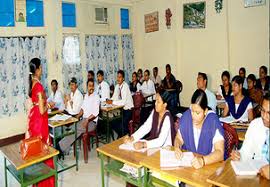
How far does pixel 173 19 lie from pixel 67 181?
5597 mm

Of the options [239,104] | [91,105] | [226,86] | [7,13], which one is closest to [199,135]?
[239,104]

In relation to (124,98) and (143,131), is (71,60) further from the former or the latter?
(143,131)

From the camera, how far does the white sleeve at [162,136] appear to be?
113 inches

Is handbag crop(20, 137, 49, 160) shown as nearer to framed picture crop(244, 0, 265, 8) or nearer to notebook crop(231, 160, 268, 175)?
notebook crop(231, 160, 268, 175)

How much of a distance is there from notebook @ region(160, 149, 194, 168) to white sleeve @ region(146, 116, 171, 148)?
0.27 meters

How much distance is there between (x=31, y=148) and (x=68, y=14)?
4.95 m

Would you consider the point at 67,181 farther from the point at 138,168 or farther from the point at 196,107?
the point at 196,107

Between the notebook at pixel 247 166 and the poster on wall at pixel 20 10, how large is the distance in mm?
5446

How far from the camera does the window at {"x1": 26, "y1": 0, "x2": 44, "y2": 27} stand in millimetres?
6281

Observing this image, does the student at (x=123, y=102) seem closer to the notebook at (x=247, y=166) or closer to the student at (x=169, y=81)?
the student at (x=169, y=81)

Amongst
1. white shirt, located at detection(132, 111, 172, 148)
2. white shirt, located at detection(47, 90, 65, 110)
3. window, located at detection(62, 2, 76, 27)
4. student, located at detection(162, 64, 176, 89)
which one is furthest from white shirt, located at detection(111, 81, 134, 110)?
white shirt, located at detection(132, 111, 172, 148)

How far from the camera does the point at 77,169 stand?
4.36 m

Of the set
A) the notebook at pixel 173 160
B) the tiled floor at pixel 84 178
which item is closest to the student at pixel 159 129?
the notebook at pixel 173 160

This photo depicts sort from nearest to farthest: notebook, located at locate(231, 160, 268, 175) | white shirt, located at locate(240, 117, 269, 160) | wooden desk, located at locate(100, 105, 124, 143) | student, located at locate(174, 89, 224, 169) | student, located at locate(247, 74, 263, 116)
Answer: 1. notebook, located at locate(231, 160, 268, 175)
2. white shirt, located at locate(240, 117, 269, 160)
3. student, located at locate(174, 89, 224, 169)
4. student, located at locate(247, 74, 263, 116)
5. wooden desk, located at locate(100, 105, 124, 143)
